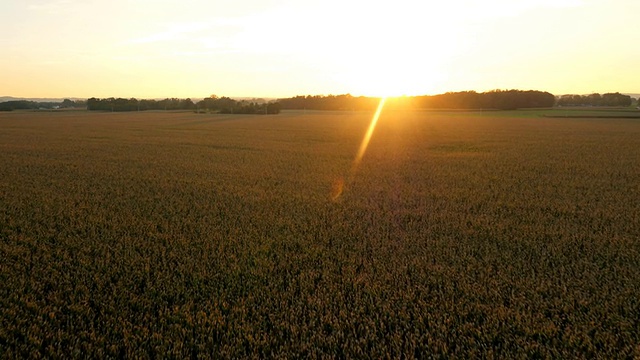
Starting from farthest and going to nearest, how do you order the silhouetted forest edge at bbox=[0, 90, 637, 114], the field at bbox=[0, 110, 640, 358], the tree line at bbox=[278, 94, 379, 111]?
the tree line at bbox=[278, 94, 379, 111] → the silhouetted forest edge at bbox=[0, 90, 637, 114] → the field at bbox=[0, 110, 640, 358]

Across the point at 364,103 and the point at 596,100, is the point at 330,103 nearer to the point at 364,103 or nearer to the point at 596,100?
the point at 364,103

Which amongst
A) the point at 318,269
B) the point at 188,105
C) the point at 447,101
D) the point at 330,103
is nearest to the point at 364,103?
the point at 330,103

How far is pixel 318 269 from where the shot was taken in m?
7.14

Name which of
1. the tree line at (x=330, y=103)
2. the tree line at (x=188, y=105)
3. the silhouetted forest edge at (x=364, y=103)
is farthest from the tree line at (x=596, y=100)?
the tree line at (x=188, y=105)

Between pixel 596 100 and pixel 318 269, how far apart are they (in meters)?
164

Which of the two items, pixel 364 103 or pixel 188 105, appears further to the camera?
pixel 364 103

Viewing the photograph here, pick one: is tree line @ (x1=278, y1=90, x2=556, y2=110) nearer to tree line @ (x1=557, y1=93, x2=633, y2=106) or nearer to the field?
tree line @ (x1=557, y1=93, x2=633, y2=106)

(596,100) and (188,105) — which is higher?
(596,100)

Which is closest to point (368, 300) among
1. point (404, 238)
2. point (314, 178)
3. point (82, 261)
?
point (404, 238)

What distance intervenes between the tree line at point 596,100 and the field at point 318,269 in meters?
140

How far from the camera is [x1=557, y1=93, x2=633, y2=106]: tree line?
12481 cm

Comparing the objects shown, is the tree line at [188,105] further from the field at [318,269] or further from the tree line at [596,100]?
the tree line at [596,100]

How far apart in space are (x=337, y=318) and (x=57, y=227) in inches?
300

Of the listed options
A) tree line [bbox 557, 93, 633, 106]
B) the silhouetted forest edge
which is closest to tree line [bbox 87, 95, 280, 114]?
the silhouetted forest edge
